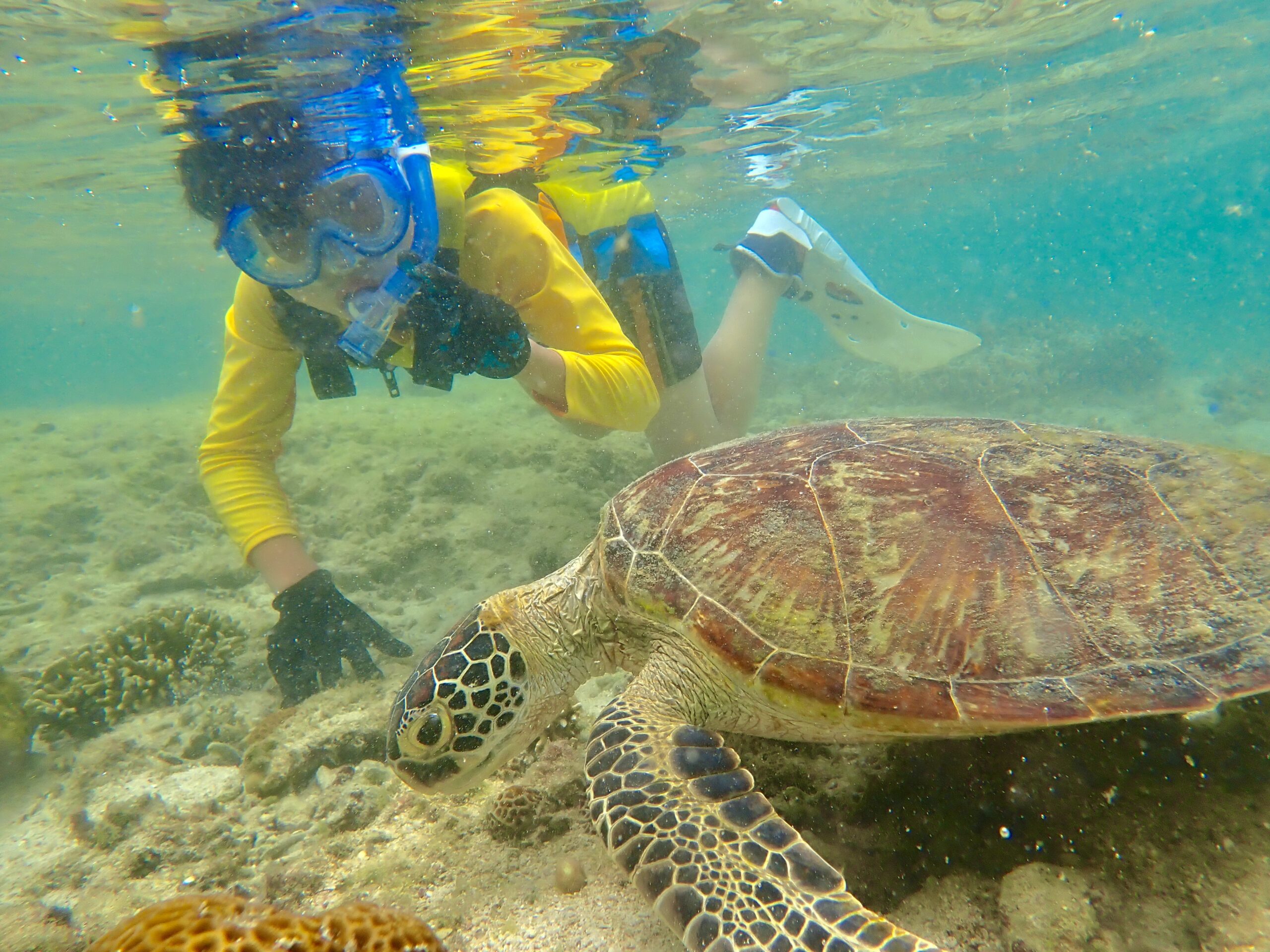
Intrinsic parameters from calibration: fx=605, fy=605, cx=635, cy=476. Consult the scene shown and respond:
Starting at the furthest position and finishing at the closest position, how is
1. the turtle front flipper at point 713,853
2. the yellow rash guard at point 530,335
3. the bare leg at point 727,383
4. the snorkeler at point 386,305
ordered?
the bare leg at point 727,383 < the yellow rash guard at point 530,335 < the snorkeler at point 386,305 < the turtle front flipper at point 713,853

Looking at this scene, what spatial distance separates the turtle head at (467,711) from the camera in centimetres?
206

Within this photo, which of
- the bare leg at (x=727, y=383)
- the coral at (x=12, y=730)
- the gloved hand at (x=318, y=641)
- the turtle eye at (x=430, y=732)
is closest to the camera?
the turtle eye at (x=430, y=732)

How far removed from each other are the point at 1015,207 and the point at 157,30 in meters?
50.0

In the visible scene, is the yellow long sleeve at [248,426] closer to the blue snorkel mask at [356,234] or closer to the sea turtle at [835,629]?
the blue snorkel mask at [356,234]

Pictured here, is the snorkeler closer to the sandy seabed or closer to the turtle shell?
the sandy seabed

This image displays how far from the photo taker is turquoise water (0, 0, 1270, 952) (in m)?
1.60

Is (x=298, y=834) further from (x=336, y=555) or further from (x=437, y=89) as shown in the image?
(x=437, y=89)

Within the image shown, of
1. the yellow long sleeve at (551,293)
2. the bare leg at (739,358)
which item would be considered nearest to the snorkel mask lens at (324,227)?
the yellow long sleeve at (551,293)

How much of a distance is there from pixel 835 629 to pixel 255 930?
5.08ft

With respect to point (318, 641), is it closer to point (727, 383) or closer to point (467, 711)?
point (467, 711)

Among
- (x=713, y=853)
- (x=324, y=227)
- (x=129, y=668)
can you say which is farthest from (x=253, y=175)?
(x=713, y=853)

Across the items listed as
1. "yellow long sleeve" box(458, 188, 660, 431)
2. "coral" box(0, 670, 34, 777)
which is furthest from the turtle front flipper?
"coral" box(0, 670, 34, 777)

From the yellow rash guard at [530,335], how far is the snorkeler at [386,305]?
0.4 inches

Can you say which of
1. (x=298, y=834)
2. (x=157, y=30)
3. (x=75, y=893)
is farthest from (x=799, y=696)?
(x=157, y=30)
